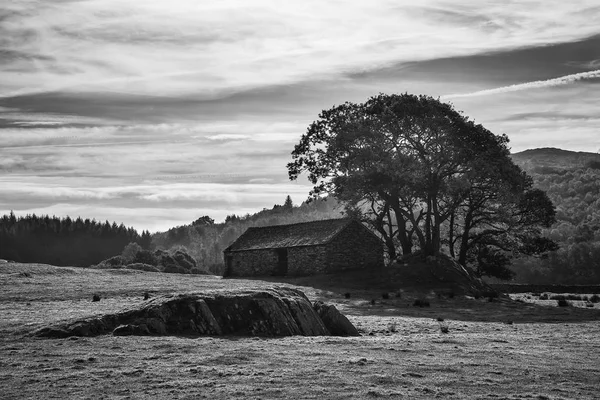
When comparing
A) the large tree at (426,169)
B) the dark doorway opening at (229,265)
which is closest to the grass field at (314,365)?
the large tree at (426,169)

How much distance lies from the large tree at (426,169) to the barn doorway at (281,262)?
8.89 meters

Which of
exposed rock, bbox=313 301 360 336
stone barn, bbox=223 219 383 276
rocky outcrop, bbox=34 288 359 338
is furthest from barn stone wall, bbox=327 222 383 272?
rocky outcrop, bbox=34 288 359 338

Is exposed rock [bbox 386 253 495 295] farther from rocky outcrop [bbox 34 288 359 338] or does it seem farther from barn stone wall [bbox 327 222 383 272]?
rocky outcrop [bbox 34 288 359 338]

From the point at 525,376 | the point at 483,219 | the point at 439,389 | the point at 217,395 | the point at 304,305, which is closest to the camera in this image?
the point at 217,395

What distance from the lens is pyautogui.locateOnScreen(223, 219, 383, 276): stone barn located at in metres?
67.0

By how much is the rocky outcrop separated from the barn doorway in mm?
48902

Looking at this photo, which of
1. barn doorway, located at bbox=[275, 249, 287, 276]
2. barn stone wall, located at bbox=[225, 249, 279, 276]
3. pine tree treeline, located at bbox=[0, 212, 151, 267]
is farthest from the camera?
pine tree treeline, located at bbox=[0, 212, 151, 267]

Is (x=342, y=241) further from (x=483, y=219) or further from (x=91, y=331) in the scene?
(x=91, y=331)

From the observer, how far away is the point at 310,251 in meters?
67.8

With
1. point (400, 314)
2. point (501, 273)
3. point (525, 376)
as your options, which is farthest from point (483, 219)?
point (525, 376)

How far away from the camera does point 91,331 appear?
19125 millimetres

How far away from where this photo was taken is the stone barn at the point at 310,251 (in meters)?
67.0

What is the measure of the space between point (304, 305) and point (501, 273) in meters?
50.7

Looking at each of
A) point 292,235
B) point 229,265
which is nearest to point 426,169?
point 292,235
